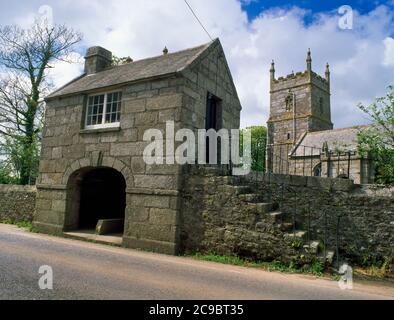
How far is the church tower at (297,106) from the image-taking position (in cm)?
4022

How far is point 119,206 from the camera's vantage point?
40.5 feet

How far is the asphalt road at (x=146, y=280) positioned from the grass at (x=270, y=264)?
302mm

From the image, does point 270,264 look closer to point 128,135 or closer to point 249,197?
point 249,197

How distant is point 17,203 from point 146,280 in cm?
1055

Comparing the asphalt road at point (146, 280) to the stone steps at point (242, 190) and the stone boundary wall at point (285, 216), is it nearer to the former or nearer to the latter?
the stone boundary wall at point (285, 216)

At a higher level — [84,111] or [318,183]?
[84,111]

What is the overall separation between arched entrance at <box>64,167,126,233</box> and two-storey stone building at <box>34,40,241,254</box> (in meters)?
0.04

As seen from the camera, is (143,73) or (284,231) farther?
(143,73)

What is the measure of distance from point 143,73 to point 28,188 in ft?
25.6

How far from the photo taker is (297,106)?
41688 millimetres

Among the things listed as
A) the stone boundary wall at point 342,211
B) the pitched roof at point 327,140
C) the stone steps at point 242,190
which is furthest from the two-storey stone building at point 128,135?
the pitched roof at point 327,140
